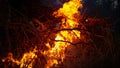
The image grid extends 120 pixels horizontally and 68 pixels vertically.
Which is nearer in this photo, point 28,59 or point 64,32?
point 28,59

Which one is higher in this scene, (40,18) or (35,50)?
(40,18)

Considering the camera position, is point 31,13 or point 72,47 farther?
point 72,47

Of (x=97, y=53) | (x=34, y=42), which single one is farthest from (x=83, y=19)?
(x=34, y=42)

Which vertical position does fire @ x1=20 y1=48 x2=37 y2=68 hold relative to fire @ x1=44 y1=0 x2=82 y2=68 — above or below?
below

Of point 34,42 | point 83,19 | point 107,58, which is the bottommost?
point 107,58

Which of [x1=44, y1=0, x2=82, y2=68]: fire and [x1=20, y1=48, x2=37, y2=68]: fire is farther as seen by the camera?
[x1=44, y1=0, x2=82, y2=68]: fire

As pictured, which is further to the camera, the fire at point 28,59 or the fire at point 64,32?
the fire at point 64,32

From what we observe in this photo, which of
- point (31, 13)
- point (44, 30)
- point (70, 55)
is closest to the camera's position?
point (44, 30)

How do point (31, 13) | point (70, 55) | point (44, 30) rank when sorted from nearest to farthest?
point (44, 30), point (31, 13), point (70, 55)

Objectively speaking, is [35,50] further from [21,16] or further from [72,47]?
[72,47]

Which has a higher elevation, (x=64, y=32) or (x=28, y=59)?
(x=64, y=32)

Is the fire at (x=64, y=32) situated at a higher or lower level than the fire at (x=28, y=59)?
higher

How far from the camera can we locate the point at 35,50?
7.19 meters

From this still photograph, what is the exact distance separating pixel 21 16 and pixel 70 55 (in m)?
1.78
